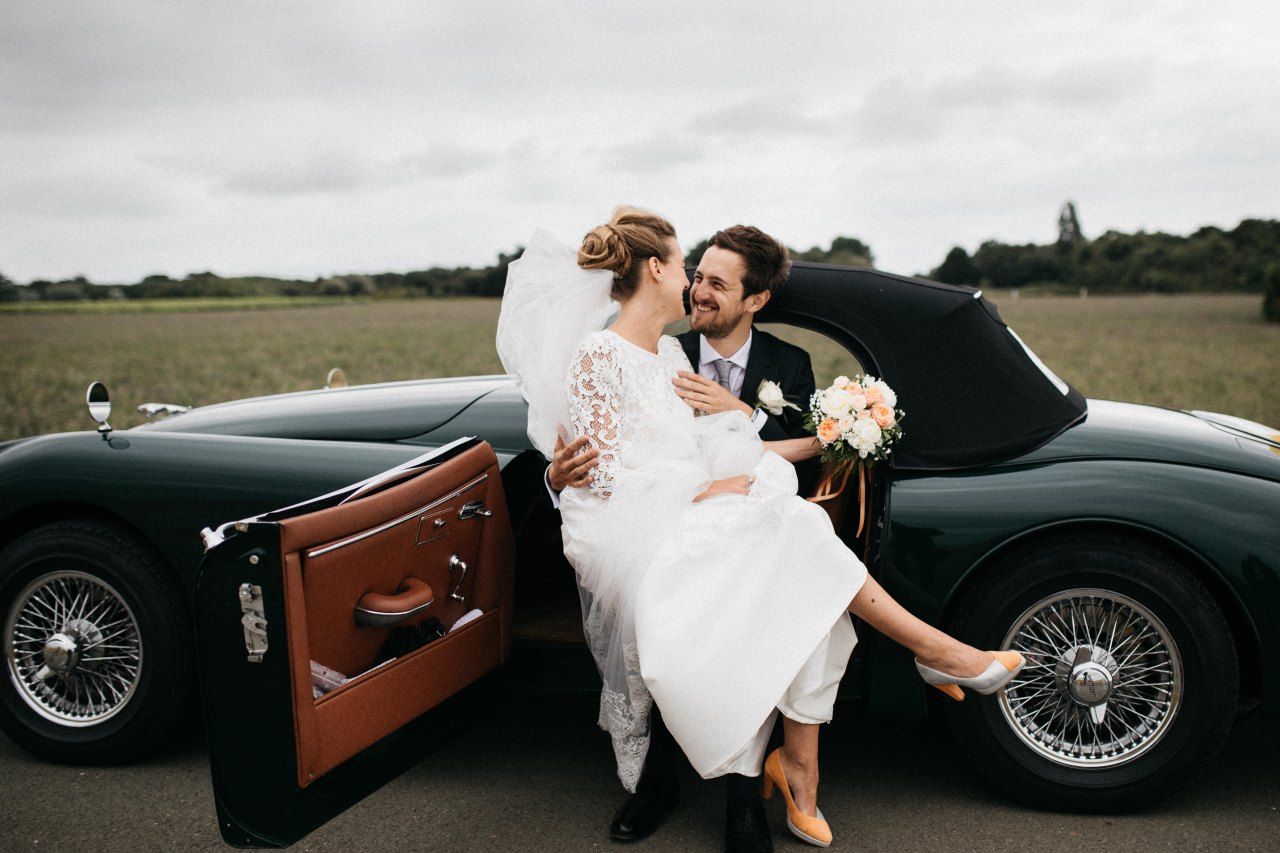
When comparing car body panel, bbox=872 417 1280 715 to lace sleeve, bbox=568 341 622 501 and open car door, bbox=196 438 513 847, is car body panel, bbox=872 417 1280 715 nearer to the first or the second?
lace sleeve, bbox=568 341 622 501

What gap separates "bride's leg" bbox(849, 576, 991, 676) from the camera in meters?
2.83

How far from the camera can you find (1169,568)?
9.63 feet

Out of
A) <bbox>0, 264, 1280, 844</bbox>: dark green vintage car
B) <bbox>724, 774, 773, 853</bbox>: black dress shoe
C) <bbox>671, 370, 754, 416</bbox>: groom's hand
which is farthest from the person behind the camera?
<bbox>671, 370, 754, 416</bbox>: groom's hand

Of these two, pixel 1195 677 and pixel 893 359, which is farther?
pixel 893 359

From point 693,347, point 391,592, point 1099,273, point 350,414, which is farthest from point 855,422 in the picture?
point 1099,273

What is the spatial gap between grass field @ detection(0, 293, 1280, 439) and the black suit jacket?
0.30ft

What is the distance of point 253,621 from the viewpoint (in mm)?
2307

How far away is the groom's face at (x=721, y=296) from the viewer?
323 cm

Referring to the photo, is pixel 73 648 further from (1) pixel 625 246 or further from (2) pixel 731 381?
(2) pixel 731 381

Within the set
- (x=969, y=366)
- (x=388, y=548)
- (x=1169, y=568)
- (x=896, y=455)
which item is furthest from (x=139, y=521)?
(x=1169, y=568)

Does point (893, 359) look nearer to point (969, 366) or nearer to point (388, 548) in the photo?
point (969, 366)

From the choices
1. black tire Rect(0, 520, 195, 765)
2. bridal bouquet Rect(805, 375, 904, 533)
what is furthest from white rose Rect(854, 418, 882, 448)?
black tire Rect(0, 520, 195, 765)

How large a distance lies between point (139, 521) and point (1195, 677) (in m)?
3.50

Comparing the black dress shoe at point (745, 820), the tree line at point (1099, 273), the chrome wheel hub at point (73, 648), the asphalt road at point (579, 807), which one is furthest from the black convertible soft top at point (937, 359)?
the tree line at point (1099, 273)
